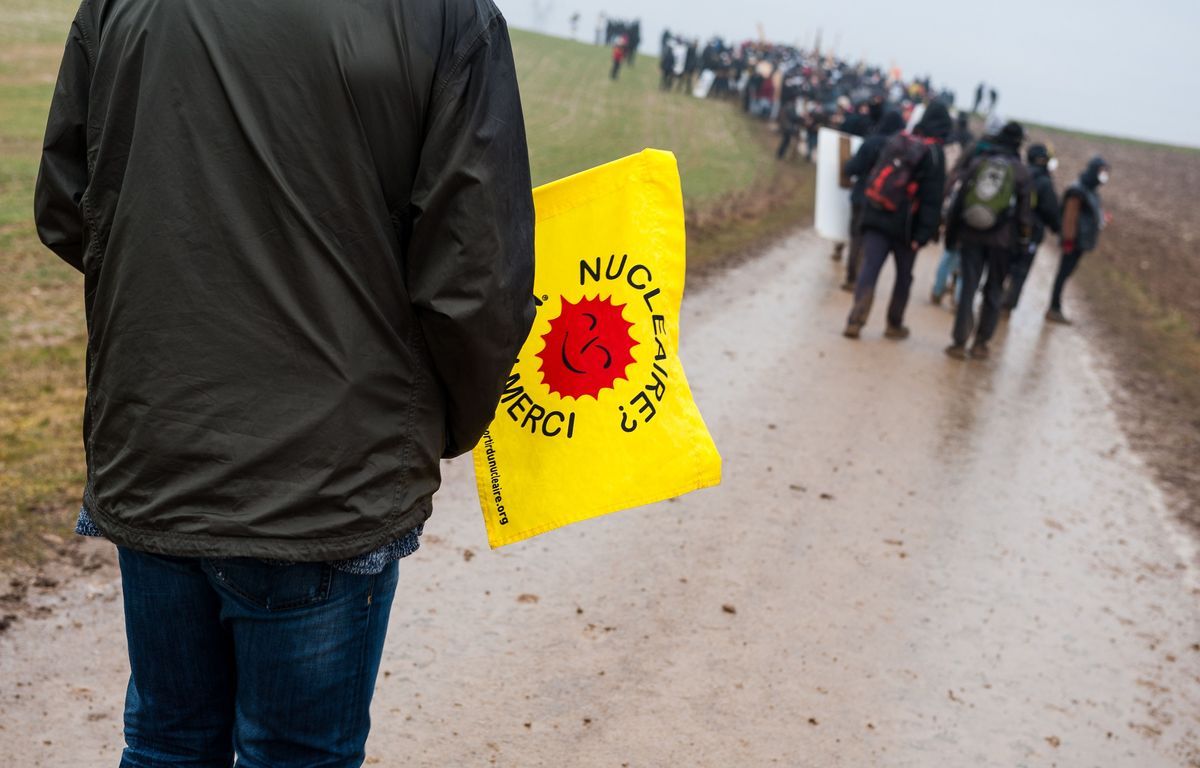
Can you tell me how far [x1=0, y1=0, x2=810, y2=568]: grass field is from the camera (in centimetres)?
519

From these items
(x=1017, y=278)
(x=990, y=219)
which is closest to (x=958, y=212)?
(x=990, y=219)

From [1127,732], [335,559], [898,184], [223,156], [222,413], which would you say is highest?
[223,156]

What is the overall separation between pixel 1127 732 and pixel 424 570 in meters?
2.68

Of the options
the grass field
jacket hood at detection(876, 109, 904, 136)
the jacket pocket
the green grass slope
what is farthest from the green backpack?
the jacket pocket

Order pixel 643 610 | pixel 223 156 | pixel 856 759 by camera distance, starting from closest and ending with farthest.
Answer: pixel 223 156, pixel 856 759, pixel 643 610

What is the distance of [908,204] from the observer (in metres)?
9.90

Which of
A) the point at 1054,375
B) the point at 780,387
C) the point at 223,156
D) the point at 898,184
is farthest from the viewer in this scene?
the point at 1054,375

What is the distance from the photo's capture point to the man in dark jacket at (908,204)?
9820 millimetres

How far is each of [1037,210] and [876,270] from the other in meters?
2.03

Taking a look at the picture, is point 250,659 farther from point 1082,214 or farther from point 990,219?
point 1082,214

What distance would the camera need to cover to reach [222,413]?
68.9 inches

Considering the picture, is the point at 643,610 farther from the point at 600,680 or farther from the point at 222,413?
the point at 222,413

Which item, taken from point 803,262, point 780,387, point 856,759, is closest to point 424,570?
point 856,759

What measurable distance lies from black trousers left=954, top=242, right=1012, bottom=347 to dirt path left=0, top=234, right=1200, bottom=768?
2.73m
